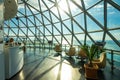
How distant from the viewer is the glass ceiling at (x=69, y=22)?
10.1 meters

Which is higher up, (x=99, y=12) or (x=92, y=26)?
(x=99, y=12)

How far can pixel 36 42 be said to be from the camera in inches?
870

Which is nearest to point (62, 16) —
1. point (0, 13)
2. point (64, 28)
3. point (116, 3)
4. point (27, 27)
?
point (64, 28)

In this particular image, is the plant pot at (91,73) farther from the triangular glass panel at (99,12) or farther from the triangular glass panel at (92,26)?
the triangular glass panel at (92,26)

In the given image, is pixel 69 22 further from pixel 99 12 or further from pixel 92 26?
pixel 99 12

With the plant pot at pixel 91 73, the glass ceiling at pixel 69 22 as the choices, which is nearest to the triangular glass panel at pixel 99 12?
the glass ceiling at pixel 69 22

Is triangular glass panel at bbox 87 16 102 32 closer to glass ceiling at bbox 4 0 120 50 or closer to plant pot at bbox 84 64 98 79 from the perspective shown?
glass ceiling at bbox 4 0 120 50

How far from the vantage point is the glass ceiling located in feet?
33.2

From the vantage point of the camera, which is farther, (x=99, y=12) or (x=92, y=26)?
(x=92, y=26)

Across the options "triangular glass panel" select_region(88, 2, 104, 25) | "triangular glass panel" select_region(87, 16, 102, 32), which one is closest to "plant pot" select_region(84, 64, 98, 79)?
"triangular glass panel" select_region(88, 2, 104, 25)

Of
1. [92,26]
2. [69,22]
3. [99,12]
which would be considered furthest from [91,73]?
[69,22]

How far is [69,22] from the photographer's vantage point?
47.3ft

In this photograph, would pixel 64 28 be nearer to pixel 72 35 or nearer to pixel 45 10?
pixel 72 35

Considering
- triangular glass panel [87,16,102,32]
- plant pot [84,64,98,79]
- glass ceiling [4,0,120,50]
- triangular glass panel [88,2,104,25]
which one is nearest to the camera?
plant pot [84,64,98,79]
